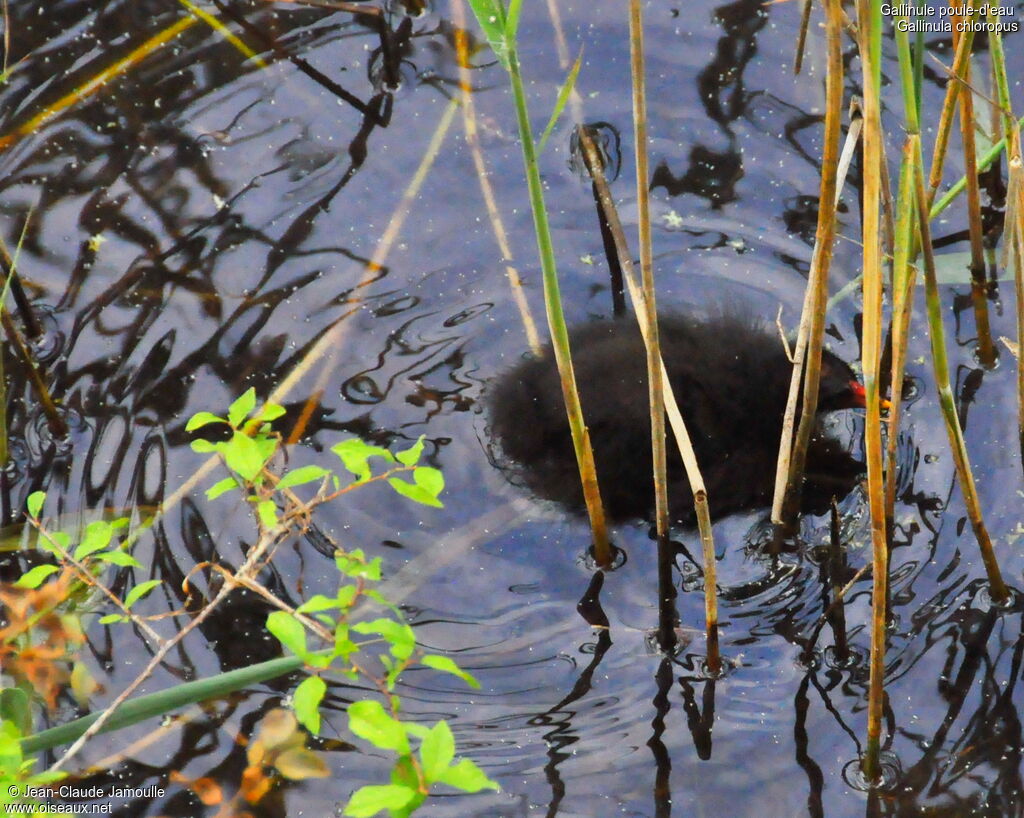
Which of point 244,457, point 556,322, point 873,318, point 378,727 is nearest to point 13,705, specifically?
point 244,457

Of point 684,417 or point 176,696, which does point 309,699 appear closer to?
point 176,696

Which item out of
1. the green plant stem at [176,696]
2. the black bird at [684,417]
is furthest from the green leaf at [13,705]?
the black bird at [684,417]

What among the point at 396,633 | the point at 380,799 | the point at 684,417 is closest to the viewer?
the point at 380,799

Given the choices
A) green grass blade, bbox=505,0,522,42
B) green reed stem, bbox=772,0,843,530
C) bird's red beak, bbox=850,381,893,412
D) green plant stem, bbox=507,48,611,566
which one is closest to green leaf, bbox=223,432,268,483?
green plant stem, bbox=507,48,611,566

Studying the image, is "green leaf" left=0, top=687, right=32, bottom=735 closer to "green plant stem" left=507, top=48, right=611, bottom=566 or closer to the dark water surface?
the dark water surface

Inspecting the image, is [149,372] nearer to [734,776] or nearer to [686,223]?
[686,223]

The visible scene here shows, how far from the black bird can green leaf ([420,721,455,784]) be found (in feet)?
3.78

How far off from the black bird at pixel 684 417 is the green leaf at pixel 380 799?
120 cm

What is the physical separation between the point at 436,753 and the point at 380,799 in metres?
0.08

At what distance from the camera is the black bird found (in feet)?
8.11

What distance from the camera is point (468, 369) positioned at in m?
2.72

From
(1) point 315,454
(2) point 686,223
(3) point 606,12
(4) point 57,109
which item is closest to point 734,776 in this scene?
(1) point 315,454

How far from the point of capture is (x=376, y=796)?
1.33 meters

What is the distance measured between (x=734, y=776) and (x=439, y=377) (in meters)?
1.13
